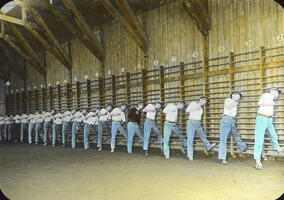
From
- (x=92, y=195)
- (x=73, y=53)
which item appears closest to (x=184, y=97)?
(x=92, y=195)

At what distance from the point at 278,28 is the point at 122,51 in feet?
19.5

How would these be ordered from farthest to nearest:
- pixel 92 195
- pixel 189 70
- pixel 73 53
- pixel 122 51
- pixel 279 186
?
pixel 73 53 < pixel 122 51 < pixel 189 70 < pixel 279 186 < pixel 92 195

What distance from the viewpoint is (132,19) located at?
1030 centimetres

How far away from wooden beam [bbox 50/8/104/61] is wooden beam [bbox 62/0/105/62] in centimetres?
9

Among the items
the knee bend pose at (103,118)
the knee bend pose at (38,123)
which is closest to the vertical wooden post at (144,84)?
the knee bend pose at (103,118)

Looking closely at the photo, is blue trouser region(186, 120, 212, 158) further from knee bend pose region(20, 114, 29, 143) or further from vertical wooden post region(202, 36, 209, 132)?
knee bend pose region(20, 114, 29, 143)

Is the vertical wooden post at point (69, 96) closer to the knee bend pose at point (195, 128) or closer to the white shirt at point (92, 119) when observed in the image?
the white shirt at point (92, 119)

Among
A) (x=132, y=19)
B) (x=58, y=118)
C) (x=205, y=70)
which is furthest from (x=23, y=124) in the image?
(x=205, y=70)

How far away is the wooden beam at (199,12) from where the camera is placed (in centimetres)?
848

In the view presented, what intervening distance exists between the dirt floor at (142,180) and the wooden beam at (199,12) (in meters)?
3.62

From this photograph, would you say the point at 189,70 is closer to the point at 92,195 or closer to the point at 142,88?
the point at 142,88

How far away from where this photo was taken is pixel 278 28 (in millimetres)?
7230

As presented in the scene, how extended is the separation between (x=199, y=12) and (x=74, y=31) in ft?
18.1

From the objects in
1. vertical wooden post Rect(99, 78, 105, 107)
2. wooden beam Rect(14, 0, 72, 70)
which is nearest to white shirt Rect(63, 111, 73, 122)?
vertical wooden post Rect(99, 78, 105, 107)
